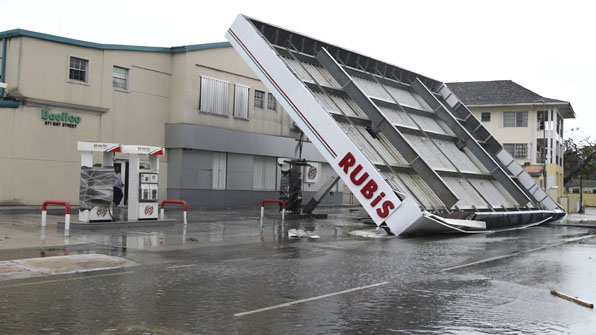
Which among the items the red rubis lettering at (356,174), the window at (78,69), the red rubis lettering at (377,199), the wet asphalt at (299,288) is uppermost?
the window at (78,69)

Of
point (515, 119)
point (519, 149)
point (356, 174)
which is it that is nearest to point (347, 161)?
point (356, 174)

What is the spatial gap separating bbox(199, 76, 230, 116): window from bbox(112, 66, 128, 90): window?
4.06m

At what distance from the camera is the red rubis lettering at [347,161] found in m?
17.7

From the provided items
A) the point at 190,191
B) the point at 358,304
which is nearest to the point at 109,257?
the point at 358,304

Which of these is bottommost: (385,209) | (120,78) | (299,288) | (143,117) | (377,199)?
(299,288)

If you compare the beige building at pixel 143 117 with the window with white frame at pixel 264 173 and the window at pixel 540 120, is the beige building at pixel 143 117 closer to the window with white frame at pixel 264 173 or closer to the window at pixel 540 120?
the window with white frame at pixel 264 173

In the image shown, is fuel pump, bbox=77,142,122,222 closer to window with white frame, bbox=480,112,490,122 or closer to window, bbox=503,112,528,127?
window with white frame, bbox=480,112,490,122

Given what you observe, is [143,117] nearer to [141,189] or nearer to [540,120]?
[141,189]

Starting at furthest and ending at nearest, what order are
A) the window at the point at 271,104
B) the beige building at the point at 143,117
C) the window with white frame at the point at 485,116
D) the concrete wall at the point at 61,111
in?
the window with white frame at the point at 485,116, the window at the point at 271,104, the beige building at the point at 143,117, the concrete wall at the point at 61,111

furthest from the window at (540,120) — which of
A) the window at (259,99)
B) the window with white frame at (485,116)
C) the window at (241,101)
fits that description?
the window at (241,101)

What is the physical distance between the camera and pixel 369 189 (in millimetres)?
17406

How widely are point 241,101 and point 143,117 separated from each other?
246 inches

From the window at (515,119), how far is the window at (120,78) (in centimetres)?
4022

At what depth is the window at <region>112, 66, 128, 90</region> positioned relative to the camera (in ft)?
89.0
